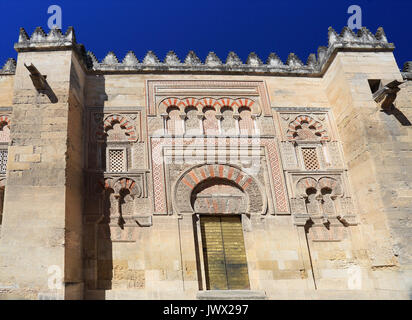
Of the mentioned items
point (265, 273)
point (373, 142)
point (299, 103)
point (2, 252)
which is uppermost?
point (299, 103)

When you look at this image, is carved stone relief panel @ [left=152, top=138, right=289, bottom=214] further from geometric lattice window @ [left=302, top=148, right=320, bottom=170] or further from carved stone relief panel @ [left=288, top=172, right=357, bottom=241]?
geometric lattice window @ [left=302, top=148, right=320, bottom=170]

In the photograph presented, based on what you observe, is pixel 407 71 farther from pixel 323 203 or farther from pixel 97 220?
pixel 97 220

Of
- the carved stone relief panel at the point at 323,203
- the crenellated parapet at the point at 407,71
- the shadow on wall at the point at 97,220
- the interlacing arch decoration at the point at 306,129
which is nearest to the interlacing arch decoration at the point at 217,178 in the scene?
the carved stone relief panel at the point at 323,203

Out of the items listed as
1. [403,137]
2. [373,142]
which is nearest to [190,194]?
[373,142]

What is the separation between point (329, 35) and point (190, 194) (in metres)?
4.32

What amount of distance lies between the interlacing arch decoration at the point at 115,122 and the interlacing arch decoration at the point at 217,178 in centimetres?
127

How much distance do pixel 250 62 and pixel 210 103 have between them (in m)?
1.40

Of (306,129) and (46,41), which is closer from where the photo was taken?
(46,41)

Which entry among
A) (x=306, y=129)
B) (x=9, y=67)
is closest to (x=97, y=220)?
(x=9, y=67)

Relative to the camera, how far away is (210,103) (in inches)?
267

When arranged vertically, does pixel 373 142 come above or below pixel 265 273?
above
